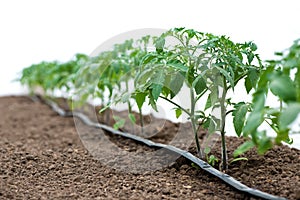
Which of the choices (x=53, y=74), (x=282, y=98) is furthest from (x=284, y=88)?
(x=53, y=74)

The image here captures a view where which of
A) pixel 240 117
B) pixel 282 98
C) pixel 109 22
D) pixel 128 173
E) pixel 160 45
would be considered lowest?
pixel 128 173

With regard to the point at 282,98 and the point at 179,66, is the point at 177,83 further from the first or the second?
the point at 282,98

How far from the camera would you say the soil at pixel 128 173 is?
145 cm

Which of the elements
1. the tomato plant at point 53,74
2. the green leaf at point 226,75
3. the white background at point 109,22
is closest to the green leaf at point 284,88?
the green leaf at point 226,75

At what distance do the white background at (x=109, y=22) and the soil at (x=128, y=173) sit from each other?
0.57m

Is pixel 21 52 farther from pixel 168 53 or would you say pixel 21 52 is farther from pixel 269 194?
pixel 269 194

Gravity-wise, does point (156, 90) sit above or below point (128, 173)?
above

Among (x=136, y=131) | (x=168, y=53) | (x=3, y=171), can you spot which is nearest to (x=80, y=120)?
(x=136, y=131)

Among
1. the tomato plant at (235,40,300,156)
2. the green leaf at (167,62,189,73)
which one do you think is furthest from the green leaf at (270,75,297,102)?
the green leaf at (167,62,189,73)

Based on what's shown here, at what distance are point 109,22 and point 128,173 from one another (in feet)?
6.74

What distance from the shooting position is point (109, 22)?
11.4 feet

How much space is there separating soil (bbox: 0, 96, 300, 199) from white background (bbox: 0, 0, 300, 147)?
569 mm

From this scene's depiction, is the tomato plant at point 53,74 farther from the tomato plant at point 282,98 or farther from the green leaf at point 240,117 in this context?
the tomato plant at point 282,98

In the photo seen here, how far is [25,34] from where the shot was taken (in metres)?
4.70
